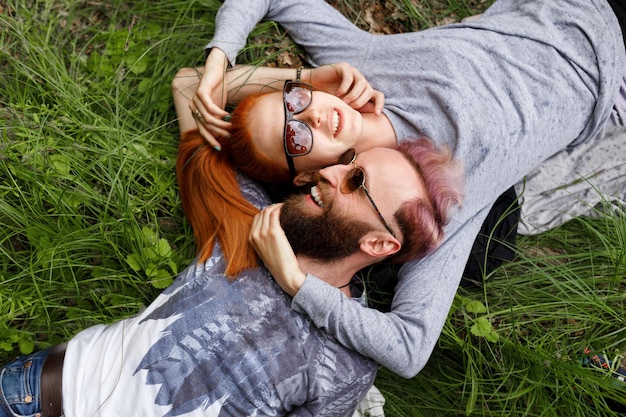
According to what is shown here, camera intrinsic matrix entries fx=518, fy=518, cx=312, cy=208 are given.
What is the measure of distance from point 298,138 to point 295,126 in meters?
0.07

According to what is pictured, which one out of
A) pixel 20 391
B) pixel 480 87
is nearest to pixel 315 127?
pixel 480 87

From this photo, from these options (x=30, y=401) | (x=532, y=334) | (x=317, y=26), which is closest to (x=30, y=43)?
(x=317, y=26)

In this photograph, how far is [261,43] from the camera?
3.88 metres

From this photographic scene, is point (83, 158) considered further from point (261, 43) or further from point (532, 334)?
point (532, 334)

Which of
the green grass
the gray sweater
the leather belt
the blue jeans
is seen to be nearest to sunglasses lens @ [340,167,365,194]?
the gray sweater

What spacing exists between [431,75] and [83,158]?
7.71 ft

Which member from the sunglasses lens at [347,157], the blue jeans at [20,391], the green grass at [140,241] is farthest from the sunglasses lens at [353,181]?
the blue jeans at [20,391]

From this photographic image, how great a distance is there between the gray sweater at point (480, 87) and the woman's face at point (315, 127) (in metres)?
0.44

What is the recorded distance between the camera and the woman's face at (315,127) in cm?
296

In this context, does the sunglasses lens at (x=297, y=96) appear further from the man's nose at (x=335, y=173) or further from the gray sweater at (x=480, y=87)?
the gray sweater at (x=480, y=87)

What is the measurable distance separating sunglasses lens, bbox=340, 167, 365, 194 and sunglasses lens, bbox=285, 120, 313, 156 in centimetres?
30

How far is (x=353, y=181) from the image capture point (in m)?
2.82

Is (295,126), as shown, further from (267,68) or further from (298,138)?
(267,68)

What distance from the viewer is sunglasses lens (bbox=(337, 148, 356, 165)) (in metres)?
2.94
